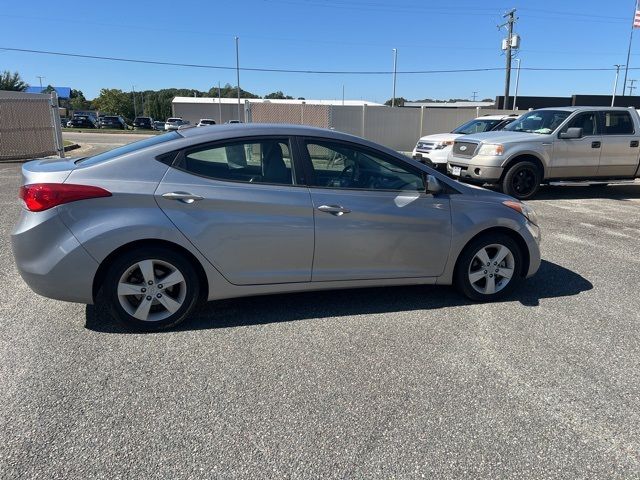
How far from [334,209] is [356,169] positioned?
0.46 meters

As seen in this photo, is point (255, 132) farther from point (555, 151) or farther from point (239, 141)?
point (555, 151)

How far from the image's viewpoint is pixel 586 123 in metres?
10.4

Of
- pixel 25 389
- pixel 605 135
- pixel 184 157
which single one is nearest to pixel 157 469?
pixel 25 389

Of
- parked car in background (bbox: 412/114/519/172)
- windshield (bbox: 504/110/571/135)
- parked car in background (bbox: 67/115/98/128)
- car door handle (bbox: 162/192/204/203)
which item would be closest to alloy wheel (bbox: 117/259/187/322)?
car door handle (bbox: 162/192/204/203)

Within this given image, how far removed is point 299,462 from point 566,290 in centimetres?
364

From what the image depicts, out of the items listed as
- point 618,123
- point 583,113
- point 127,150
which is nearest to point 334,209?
point 127,150

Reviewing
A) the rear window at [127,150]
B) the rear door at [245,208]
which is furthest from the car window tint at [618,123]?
the rear window at [127,150]

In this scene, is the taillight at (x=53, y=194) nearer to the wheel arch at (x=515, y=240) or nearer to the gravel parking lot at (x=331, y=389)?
the gravel parking lot at (x=331, y=389)

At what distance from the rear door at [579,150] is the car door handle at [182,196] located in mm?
8808

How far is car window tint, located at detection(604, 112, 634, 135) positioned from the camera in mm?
10523

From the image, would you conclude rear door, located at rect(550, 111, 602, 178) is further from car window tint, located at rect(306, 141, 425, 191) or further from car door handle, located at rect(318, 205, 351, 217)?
car door handle, located at rect(318, 205, 351, 217)

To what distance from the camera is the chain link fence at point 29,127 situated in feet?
48.3

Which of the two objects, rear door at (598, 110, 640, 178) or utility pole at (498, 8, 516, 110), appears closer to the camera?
rear door at (598, 110, 640, 178)

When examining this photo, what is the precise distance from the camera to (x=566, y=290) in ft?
16.2
